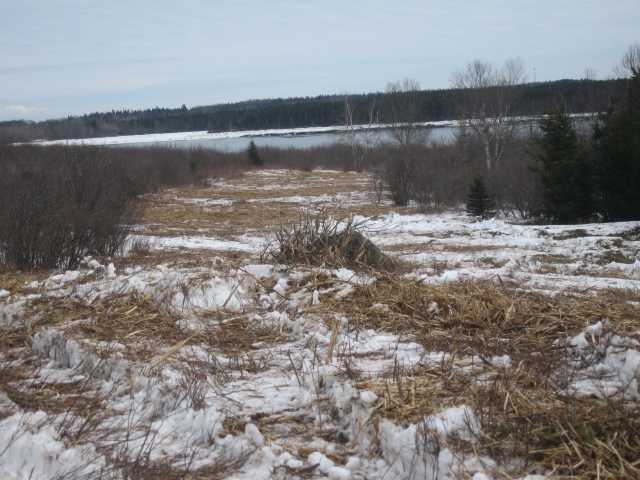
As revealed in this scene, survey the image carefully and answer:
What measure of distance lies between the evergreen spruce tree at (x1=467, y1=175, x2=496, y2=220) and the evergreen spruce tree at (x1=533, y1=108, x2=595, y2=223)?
220 centimetres

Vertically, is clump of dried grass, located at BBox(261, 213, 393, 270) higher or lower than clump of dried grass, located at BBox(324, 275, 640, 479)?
higher

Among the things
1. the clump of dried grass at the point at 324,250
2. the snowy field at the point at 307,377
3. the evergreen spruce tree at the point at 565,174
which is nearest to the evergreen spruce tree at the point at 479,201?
the evergreen spruce tree at the point at 565,174

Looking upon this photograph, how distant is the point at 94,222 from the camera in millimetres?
9273

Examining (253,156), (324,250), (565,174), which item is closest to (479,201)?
(565,174)

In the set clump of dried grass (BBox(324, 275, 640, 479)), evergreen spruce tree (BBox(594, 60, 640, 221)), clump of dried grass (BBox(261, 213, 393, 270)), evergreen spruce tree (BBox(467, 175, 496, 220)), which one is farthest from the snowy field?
evergreen spruce tree (BBox(467, 175, 496, 220))

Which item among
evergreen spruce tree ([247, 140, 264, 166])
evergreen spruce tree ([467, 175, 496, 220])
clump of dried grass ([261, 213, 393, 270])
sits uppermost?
evergreen spruce tree ([247, 140, 264, 166])

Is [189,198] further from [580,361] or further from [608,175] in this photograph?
[580,361]

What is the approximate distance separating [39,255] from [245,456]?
7.23 meters

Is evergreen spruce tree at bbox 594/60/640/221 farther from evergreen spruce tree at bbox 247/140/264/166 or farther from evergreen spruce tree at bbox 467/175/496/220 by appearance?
evergreen spruce tree at bbox 247/140/264/166

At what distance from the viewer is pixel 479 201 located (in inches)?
837

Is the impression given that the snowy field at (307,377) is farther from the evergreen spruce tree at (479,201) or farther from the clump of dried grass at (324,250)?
the evergreen spruce tree at (479,201)

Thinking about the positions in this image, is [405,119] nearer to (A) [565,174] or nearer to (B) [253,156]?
(B) [253,156]

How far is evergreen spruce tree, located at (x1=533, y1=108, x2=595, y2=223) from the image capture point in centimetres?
1953

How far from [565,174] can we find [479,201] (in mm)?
3440
